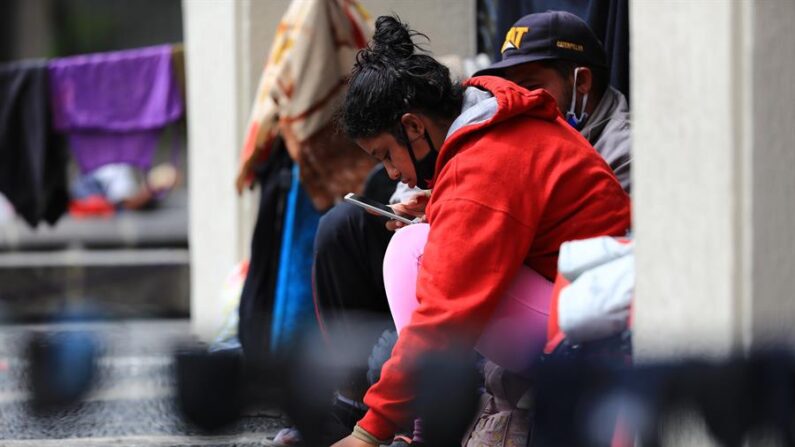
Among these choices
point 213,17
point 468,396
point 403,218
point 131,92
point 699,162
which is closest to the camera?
point 468,396

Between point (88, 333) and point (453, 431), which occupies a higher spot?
point (88, 333)

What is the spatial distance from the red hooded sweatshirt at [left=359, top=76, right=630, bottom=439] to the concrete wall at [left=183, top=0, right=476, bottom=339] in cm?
231

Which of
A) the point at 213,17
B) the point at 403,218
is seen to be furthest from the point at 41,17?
the point at 403,218

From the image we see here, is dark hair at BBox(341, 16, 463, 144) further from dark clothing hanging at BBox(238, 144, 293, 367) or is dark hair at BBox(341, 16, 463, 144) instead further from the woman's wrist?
dark clothing hanging at BBox(238, 144, 293, 367)

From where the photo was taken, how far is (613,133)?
324 centimetres

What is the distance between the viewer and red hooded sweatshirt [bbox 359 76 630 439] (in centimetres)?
244

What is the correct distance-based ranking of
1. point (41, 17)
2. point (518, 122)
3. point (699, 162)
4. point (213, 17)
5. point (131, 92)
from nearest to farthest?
point (699, 162) → point (518, 122) → point (213, 17) → point (131, 92) → point (41, 17)

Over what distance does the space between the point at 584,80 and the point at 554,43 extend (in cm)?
12

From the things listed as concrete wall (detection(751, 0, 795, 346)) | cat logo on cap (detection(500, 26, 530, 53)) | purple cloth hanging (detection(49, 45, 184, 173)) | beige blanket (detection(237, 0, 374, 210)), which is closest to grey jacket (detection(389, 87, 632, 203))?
cat logo on cap (detection(500, 26, 530, 53))

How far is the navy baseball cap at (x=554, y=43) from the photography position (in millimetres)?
3350

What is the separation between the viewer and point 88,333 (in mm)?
1597

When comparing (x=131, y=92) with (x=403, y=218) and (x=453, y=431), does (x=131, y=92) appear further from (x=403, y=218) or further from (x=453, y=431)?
(x=453, y=431)

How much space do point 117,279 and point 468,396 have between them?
416 inches

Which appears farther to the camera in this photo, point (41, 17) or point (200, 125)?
point (41, 17)
